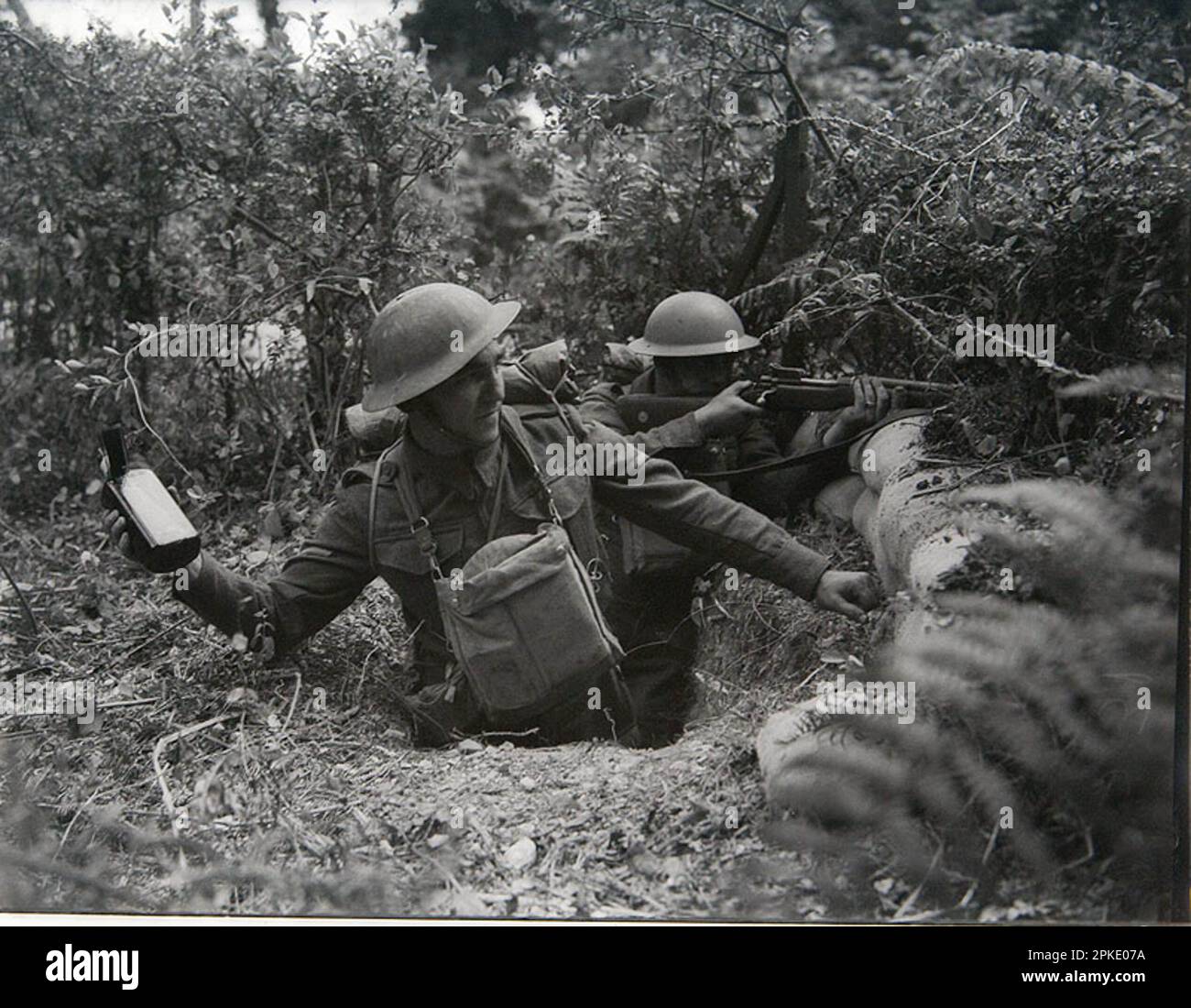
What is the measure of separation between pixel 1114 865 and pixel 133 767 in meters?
2.84

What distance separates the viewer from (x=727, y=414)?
421 cm

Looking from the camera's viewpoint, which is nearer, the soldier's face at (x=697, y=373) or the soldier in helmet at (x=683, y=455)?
the soldier in helmet at (x=683, y=455)

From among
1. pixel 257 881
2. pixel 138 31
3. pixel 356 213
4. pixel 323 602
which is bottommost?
pixel 257 881

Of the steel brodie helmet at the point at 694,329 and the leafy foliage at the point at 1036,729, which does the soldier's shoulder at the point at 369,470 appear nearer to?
the steel brodie helmet at the point at 694,329

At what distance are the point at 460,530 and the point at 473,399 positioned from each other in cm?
43

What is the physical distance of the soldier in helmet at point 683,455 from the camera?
3998 mm

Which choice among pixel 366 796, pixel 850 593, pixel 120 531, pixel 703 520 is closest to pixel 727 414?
pixel 703 520

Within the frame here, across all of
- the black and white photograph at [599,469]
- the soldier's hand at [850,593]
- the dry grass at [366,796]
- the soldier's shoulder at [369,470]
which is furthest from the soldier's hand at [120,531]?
the soldier's hand at [850,593]

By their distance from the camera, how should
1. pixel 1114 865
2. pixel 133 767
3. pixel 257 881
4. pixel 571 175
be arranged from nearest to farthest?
pixel 1114 865, pixel 257 881, pixel 133 767, pixel 571 175

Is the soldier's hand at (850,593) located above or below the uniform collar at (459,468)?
below

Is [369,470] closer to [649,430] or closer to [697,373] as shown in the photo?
[649,430]
